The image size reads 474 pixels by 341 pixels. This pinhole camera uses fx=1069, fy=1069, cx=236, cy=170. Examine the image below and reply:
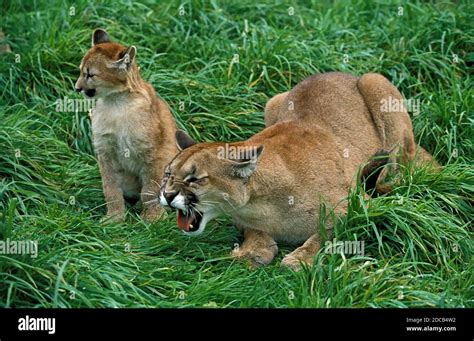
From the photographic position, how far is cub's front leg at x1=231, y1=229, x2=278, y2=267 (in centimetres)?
852

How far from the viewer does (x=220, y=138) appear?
10.4 m

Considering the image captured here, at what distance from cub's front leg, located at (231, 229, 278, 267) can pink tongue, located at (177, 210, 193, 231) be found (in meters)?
0.53

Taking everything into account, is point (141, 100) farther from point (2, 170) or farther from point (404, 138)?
point (404, 138)

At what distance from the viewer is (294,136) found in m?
8.91

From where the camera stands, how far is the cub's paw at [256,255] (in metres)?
8.51

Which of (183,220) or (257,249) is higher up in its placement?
(183,220)

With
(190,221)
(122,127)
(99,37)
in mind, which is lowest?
(190,221)

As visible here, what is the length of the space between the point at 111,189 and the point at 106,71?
103cm

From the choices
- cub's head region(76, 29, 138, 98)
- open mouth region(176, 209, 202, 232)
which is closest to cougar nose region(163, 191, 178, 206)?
open mouth region(176, 209, 202, 232)

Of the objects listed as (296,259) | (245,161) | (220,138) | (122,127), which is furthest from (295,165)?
(220,138)

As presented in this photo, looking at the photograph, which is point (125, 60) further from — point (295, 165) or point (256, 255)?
point (256, 255)

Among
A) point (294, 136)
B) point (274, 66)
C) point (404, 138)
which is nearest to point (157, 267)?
point (294, 136)

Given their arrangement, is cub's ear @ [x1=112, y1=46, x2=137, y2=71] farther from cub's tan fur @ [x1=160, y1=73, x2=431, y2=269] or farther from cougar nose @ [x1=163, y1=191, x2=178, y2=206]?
cougar nose @ [x1=163, y1=191, x2=178, y2=206]
